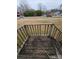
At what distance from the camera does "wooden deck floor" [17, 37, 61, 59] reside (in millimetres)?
1935

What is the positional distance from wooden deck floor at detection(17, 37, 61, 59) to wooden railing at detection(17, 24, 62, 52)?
0.04m

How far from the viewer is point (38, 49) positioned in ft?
6.35

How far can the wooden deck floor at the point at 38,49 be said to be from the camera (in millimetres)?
1935

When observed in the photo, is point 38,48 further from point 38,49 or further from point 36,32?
point 36,32

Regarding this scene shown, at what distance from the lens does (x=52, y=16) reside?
1.94 metres

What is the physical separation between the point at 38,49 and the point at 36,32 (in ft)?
0.58

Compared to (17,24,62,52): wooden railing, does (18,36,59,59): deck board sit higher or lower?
lower

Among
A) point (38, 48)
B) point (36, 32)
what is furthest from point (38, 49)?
point (36, 32)

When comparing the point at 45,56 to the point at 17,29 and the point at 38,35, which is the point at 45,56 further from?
the point at 17,29

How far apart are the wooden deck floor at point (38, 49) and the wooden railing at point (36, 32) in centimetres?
4

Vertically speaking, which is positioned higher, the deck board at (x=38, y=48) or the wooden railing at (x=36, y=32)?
the wooden railing at (x=36, y=32)
